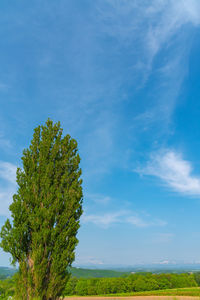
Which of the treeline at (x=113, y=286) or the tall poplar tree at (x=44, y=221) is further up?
the tall poplar tree at (x=44, y=221)

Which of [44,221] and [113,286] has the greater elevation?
[44,221]

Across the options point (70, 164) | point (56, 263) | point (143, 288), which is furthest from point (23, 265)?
point (143, 288)

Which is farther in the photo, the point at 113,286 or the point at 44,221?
the point at 113,286

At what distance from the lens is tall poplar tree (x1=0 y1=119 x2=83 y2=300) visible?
570 inches

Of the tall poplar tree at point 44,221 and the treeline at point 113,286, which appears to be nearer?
the tall poplar tree at point 44,221

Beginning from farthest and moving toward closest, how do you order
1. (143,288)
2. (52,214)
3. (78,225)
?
(143,288) → (78,225) → (52,214)

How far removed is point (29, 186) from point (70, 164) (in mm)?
3432

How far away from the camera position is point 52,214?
15.4m

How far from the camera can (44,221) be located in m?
15.1

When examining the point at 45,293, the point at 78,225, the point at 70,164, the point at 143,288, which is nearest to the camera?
the point at 45,293

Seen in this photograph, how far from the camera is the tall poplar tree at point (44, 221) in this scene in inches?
570

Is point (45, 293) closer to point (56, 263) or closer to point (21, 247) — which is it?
point (56, 263)

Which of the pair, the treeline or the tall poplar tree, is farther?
the treeline

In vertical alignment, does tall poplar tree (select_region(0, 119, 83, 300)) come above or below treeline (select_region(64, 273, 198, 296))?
above
